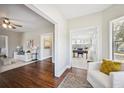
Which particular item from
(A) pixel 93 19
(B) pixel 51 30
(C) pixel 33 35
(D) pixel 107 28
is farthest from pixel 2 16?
(D) pixel 107 28

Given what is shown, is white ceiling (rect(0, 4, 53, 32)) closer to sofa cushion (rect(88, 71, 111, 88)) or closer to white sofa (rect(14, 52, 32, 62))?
white sofa (rect(14, 52, 32, 62))

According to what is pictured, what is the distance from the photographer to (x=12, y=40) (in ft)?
25.7

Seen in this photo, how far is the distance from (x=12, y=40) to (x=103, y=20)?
705cm

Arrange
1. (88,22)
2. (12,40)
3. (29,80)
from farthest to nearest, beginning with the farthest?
(12,40)
(88,22)
(29,80)

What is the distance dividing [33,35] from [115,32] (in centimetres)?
576

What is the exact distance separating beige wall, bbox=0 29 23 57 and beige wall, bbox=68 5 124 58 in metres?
5.63

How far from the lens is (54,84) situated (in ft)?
9.32

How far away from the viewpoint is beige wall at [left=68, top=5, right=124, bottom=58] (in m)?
3.19

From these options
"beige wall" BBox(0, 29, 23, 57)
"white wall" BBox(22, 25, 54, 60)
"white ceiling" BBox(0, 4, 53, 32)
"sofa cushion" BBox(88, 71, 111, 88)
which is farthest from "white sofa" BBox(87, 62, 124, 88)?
"beige wall" BBox(0, 29, 23, 57)

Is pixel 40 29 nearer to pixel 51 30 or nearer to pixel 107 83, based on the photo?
pixel 51 30

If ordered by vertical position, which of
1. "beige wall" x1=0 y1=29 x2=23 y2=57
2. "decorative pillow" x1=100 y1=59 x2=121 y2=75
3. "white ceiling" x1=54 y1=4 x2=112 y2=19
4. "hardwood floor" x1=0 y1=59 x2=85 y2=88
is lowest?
"hardwood floor" x1=0 y1=59 x2=85 y2=88

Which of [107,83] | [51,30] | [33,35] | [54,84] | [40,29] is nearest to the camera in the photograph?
[107,83]

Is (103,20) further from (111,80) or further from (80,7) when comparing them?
(111,80)

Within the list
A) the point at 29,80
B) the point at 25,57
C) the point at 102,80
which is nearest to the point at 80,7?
the point at 102,80
